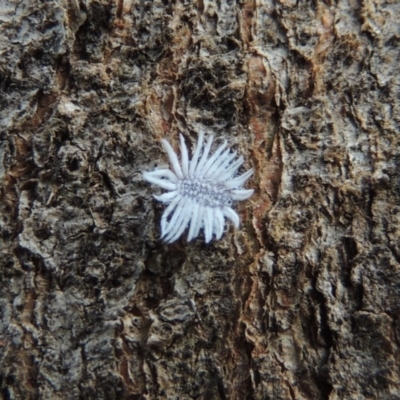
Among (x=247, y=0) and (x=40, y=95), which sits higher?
(x=247, y=0)

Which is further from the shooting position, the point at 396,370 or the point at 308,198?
the point at 308,198

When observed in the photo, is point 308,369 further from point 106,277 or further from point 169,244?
point 106,277

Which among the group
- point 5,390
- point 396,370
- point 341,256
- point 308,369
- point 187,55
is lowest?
point 5,390

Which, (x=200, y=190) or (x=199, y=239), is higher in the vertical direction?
(x=200, y=190)

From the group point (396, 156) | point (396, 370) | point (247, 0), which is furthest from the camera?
point (247, 0)

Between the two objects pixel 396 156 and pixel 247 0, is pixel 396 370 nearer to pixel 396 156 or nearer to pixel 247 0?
pixel 396 156

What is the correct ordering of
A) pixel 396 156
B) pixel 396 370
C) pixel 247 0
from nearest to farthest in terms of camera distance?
1. pixel 396 370
2. pixel 396 156
3. pixel 247 0

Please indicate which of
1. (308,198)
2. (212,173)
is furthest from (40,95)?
(308,198)
